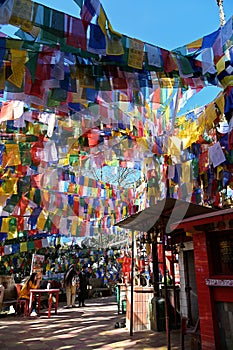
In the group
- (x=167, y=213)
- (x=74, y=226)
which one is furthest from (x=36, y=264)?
(x=167, y=213)

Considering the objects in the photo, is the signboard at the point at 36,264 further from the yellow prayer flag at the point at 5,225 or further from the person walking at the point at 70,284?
the yellow prayer flag at the point at 5,225

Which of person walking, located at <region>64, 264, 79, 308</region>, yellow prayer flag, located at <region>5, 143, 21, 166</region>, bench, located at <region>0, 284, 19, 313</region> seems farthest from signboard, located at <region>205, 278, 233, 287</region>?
bench, located at <region>0, 284, 19, 313</region>

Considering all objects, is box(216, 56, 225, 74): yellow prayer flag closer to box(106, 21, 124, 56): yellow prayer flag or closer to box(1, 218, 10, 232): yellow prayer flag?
box(106, 21, 124, 56): yellow prayer flag

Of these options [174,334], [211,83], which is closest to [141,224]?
[174,334]

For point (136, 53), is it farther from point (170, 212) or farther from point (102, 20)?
point (170, 212)

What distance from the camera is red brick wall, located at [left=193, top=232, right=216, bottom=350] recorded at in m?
5.37

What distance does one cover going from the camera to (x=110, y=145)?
7703 millimetres

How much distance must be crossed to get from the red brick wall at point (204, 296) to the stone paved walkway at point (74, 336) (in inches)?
38.6

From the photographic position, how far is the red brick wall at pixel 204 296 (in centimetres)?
537

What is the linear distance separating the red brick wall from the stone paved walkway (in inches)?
38.6

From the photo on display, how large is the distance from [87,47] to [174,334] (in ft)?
22.6

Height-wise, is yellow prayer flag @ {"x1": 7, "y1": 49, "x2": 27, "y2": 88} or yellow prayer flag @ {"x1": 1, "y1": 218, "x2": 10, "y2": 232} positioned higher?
yellow prayer flag @ {"x1": 7, "y1": 49, "x2": 27, "y2": 88}

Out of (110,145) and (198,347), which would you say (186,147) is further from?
(198,347)

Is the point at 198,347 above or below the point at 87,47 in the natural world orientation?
below
